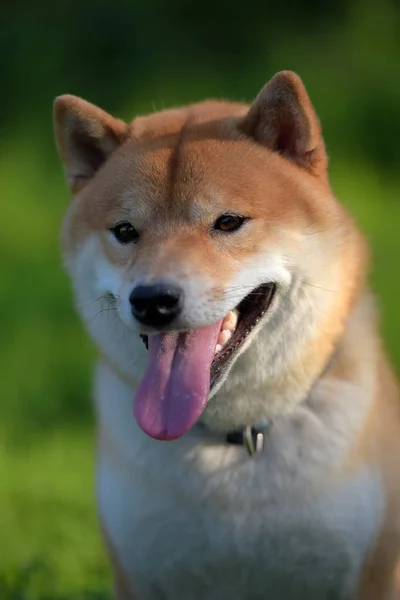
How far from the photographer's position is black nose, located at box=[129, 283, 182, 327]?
2541mm

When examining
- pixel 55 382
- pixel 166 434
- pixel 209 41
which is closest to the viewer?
pixel 166 434

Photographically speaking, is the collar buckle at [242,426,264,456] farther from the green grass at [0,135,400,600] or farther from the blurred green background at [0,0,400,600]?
the blurred green background at [0,0,400,600]

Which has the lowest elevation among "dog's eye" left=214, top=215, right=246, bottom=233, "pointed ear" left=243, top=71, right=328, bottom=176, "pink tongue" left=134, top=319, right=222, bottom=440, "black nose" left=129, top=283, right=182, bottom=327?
"pink tongue" left=134, top=319, right=222, bottom=440

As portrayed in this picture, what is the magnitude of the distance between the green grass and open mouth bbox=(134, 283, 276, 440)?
744 mm

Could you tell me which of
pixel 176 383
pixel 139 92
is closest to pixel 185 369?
pixel 176 383

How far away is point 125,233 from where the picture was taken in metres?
2.80

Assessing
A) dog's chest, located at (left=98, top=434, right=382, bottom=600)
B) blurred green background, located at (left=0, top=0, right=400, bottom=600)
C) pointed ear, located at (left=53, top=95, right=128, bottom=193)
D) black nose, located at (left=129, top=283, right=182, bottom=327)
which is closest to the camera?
black nose, located at (left=129, top=283, right=182, bottom=327)

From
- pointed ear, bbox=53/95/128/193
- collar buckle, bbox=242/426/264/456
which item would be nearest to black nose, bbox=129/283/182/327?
collar buckle, bbox=242/426/264/456

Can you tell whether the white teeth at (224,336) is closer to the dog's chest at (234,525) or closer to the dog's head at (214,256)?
the dog's head at (214,256)

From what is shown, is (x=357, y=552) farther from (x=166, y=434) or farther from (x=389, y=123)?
(x=389, y=123)

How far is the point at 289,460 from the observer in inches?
112

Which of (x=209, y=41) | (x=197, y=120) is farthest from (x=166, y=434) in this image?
(x=209, y=41)

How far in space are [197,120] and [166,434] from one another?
2.95ft

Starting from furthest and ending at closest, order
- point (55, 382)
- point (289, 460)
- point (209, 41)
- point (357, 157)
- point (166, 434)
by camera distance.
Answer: point (209, 41), point (357, 157), point (55, 382), point (289, 460), point (166, 434)
